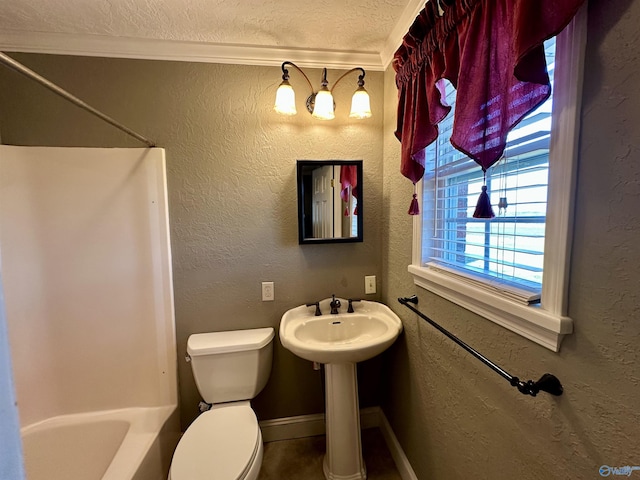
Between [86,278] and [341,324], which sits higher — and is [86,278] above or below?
above

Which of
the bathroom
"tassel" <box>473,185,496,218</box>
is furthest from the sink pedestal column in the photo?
"tassel" <box>473,185,496,218</box>

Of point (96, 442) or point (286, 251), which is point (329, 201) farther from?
point (96, 442)

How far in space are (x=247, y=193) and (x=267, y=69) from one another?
0.70 metres

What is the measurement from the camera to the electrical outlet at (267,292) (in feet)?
5.74

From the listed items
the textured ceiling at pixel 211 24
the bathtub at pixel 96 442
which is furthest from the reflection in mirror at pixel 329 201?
the bathtub at pixel 96 442

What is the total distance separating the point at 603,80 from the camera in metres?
0.60

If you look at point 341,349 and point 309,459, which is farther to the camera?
point 309,459

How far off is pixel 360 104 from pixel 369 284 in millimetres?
1044

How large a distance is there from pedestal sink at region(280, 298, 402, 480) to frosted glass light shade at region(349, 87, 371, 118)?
1074mm

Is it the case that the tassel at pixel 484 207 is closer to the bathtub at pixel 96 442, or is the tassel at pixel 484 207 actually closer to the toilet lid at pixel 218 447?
the toilet lid at pixel 218 447

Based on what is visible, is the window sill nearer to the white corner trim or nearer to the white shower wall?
the white corner trim

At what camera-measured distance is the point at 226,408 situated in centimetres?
150

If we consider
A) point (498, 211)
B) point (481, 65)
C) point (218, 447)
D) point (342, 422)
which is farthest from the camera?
point (342, 422)

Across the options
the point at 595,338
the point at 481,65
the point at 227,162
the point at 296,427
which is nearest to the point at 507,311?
the point at 595,338
